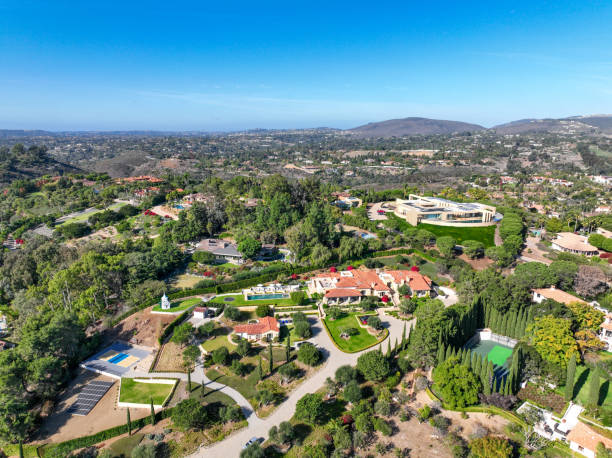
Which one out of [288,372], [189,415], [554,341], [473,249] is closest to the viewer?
[189,415]

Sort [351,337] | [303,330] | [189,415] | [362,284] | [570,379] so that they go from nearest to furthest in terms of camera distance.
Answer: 1. [189,415]
2. [570,379]
3. [303,330]
4. [351,337]
5. [362,284]

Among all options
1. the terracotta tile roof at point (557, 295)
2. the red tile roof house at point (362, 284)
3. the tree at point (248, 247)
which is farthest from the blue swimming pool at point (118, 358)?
the terracotta tile roof at point (557, 295)

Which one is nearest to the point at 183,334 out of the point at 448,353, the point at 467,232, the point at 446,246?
the point at 448,353

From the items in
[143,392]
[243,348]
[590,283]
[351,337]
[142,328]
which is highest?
[590,283]

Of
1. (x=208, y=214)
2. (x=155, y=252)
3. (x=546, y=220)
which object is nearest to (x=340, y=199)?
(x=208, y=214)

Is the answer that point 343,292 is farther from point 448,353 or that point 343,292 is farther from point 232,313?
point 448,353

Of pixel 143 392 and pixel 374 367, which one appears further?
pixel 143 392

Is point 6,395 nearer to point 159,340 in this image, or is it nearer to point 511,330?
point 159,340

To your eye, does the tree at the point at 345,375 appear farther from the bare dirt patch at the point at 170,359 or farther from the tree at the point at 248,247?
the tree at the point at 248,247
